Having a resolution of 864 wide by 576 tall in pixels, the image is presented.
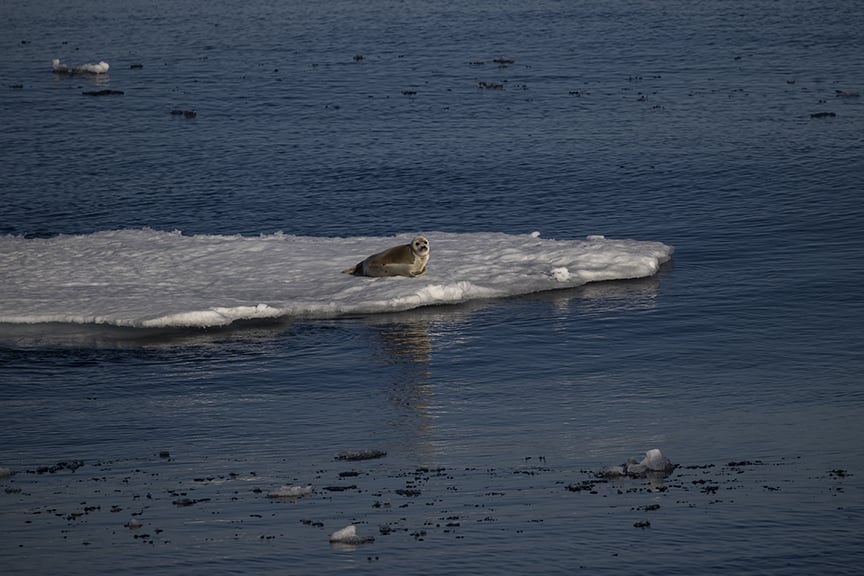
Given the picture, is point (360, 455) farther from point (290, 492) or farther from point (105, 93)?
point (105, 93)

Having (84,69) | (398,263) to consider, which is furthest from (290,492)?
(84,69)

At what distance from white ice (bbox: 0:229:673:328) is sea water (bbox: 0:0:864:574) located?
3.0 inches

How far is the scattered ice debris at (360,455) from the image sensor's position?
47.2 feet

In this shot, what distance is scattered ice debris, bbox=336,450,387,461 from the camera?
47.2 ft

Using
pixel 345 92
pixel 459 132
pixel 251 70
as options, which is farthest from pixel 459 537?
pixel 251 70

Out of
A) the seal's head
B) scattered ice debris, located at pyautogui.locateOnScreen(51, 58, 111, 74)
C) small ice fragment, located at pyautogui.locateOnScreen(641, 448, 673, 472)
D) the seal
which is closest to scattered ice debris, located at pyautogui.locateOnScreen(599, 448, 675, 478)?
small ice fragment, located at pyautogui.locateOnScreen(641, 448, 673, 472)

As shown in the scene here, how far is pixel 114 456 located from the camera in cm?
1477

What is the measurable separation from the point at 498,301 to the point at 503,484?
7.82 m

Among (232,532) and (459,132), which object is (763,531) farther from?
(459,132)

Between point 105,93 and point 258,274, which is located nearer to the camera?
point 258,274

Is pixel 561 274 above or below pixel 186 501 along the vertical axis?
above

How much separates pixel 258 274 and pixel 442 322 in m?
4.04

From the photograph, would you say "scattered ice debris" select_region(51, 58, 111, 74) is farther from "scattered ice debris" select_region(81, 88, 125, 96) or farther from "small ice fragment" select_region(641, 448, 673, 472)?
"small ice fragment" select_region(641, 448, 673, 472)

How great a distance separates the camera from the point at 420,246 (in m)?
21.4
